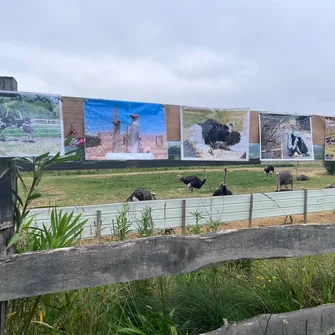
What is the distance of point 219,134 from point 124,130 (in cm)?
96

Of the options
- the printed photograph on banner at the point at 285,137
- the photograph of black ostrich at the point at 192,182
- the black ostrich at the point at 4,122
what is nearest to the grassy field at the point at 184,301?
the black ostrich at the point at 4,122

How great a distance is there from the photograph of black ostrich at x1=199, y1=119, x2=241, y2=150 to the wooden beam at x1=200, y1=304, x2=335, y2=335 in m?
1.82

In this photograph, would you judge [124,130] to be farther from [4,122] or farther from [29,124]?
[4,122]

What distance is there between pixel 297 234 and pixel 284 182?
5998mm

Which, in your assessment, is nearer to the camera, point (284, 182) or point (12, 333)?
point (12, 333)

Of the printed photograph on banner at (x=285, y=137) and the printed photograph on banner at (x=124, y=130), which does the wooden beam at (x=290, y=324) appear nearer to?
the printed photograph on banner at (x=124, y=130)

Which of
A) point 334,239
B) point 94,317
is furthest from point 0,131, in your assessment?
point 334,239

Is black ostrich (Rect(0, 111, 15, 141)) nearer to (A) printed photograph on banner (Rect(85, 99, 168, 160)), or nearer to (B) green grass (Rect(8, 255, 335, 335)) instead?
(A) printed photograph on banner (Rect(85, 99, 168, 160))

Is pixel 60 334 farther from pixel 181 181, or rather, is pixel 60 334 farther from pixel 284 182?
pixel 284 182

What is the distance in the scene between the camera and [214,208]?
21.2 feet

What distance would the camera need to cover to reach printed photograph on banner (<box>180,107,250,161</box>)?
3.45 metres

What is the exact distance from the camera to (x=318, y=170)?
24.9 ft

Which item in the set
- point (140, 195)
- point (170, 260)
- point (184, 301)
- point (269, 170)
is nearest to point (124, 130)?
point (184, 301)

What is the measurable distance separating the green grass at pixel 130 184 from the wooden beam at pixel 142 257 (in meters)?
2.21
